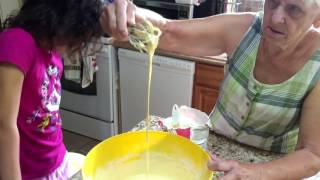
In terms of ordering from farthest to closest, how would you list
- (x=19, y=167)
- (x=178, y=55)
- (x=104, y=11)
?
(x=178, y=55)
(x=19, y=167)
(x=104, y=11)

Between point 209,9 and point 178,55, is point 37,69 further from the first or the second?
point 209,9

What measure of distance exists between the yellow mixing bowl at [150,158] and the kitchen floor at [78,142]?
202 cm

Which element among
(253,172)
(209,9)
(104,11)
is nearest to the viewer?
(253,172)

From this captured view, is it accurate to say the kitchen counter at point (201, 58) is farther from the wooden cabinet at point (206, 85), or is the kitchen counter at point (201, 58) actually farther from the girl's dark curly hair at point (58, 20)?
the girl's dark curly hair at point (58, 20)

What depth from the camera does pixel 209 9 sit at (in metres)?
2.48

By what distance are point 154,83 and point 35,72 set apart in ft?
4.80

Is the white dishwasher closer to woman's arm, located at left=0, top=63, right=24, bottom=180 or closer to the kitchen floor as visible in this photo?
the kitchen floor

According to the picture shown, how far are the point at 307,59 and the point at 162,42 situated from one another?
57cm

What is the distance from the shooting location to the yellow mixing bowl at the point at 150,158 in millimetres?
833

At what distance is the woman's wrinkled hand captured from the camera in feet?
2.47

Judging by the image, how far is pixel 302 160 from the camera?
2.85 ft

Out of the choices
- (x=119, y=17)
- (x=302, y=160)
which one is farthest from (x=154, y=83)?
(x=302, y=160)

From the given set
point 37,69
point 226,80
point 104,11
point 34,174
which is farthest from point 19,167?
point 226,80

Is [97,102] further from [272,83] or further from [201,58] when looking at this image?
[272,83]
